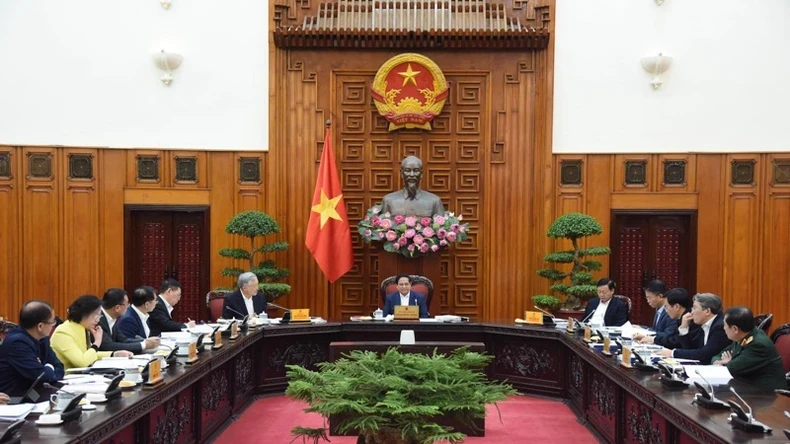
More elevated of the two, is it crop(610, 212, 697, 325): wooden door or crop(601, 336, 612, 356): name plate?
crop(610, 212, 697, 325): wooden door

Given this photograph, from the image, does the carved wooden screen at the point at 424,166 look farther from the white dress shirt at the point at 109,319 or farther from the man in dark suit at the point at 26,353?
the man in dark suit at the point at 26,353

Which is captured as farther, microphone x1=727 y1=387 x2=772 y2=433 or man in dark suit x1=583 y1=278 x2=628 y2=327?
man in dark suit x1=583 y1=278 x2=628 y2=327

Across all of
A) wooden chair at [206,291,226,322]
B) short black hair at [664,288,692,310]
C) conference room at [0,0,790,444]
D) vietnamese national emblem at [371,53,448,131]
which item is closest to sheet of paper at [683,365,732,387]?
short black hair at [664,288,692,310]

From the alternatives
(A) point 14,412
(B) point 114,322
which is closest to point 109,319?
(B) point 114,322

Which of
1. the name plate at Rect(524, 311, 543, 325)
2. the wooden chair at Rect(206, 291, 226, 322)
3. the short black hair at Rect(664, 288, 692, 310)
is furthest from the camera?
the wooden chair at Rect(206, 291, 226, 322)

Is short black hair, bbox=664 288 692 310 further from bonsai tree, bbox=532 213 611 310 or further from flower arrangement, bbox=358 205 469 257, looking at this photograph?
flower arrangement, bbox=358 205 469 257

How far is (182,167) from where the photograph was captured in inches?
337

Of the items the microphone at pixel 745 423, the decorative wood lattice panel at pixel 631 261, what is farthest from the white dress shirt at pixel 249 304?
the microphone at pixel 745 423

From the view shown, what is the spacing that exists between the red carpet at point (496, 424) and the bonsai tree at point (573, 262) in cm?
154

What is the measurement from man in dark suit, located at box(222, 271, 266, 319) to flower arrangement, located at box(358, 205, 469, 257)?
1.69 meters

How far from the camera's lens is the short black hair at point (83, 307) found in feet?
13.9

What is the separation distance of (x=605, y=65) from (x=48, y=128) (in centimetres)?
641

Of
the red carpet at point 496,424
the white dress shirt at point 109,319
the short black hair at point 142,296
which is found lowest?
the red carpet at point 496,424

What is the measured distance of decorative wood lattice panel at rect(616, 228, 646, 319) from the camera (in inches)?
336
